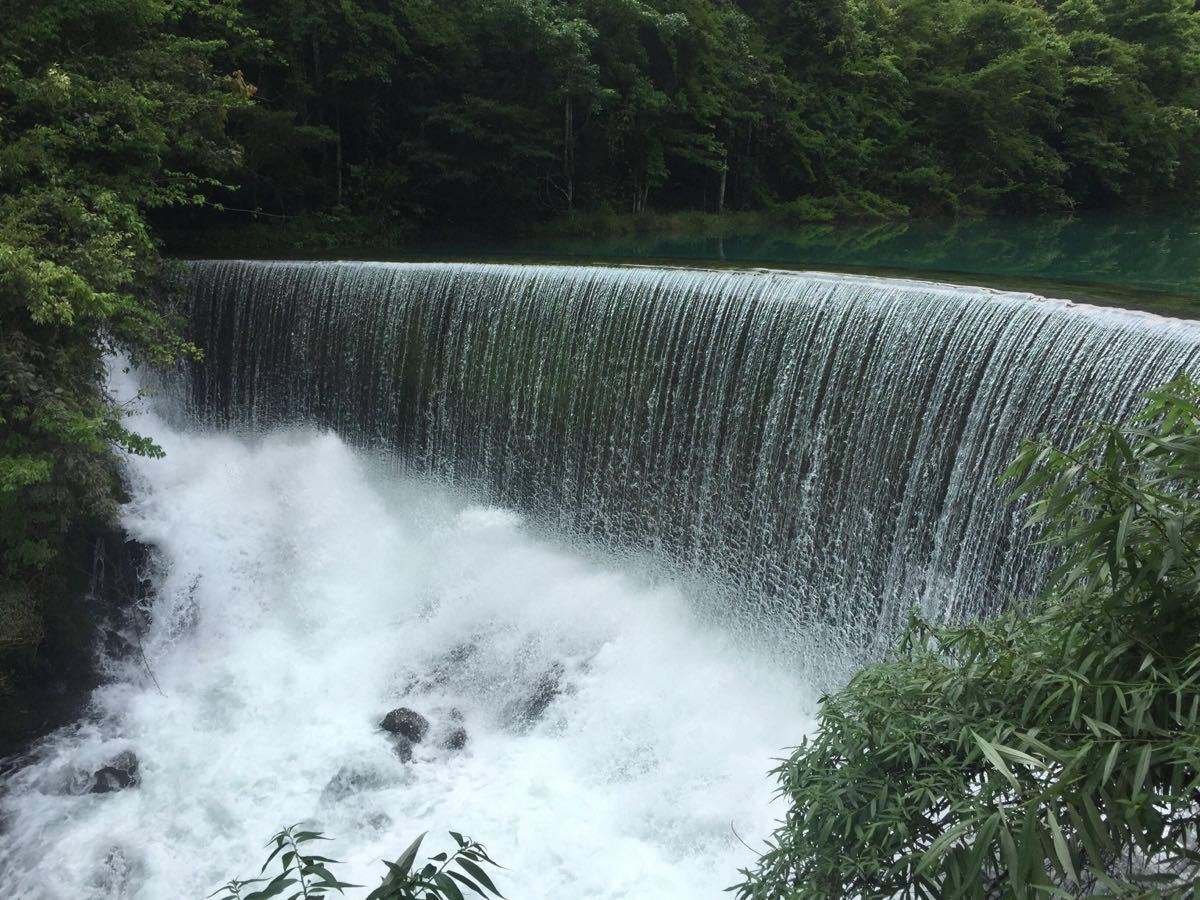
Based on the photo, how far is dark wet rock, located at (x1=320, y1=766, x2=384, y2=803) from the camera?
6.93 m

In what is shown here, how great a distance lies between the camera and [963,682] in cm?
278

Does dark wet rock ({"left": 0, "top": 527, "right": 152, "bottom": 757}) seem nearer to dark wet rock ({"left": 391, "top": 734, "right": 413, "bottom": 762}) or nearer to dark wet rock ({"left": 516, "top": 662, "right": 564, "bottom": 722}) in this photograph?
dark wet rock ({"left": 391, "top": 734, "right": 413, "bottom": 762})

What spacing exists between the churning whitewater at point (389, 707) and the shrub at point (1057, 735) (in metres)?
3.71

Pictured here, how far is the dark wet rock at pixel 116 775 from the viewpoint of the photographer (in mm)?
7086

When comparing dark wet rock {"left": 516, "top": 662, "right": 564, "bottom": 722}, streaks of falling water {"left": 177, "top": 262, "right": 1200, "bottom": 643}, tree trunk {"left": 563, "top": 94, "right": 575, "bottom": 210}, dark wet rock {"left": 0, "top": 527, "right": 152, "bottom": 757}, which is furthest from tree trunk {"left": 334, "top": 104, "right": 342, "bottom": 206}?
dark wet rock {"left": 516, "top": 662, "right": 564, "bottom": 722}

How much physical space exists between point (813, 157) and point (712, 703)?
58.1 ft

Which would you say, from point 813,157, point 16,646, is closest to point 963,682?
point 16,646

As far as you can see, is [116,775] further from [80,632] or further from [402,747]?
[402,747]

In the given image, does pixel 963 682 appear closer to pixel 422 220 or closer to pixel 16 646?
pixel 16 646

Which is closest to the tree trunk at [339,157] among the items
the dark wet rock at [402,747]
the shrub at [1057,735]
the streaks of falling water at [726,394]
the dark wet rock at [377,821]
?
the streaks of falling water at [726,394]

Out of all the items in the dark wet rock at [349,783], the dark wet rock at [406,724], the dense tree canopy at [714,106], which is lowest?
the dark wet rock at [349,783]

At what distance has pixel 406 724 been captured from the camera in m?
7.51

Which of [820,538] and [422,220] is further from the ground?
[422,220]

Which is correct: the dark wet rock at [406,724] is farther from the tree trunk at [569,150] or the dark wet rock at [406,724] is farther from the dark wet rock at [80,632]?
the tree trunk at [569,150]
